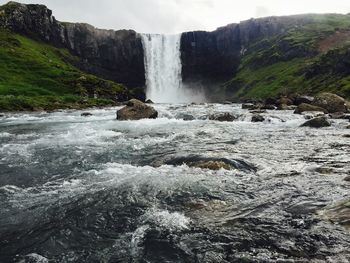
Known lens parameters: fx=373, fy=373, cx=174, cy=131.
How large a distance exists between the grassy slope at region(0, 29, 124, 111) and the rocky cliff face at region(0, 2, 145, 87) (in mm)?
14437

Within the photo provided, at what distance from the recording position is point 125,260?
32.5 ft

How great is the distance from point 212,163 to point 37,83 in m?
104

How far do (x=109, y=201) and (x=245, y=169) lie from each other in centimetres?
784

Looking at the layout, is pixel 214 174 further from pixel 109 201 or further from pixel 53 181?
pixel 53 181

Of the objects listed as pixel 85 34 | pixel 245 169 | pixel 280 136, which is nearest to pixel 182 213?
pixel 245 169

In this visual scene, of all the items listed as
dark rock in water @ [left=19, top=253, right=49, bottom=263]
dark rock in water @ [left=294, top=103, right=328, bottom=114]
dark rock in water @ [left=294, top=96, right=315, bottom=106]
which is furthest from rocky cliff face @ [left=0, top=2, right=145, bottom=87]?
dark rock in water @ [left=19, top=253, right=49, bottom=263]

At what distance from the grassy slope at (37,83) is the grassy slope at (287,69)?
62.0 m

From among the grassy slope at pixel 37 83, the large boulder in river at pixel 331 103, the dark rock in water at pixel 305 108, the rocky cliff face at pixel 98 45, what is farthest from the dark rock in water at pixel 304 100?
the rocky cliff face at pixel 98 45

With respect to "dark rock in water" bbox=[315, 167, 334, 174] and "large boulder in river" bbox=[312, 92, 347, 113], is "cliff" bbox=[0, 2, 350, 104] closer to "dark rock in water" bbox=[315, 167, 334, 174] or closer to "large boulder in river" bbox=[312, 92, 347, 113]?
"large boulder in river" bbox=[312, 92, 347, 113]

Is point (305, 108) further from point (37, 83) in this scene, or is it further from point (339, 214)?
point (37, 83)

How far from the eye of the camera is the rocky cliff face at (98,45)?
171750 mm

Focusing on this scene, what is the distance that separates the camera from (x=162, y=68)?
173500 mm

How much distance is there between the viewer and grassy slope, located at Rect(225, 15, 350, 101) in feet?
422

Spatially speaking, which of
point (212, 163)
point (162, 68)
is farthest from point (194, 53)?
point (212, 163)
